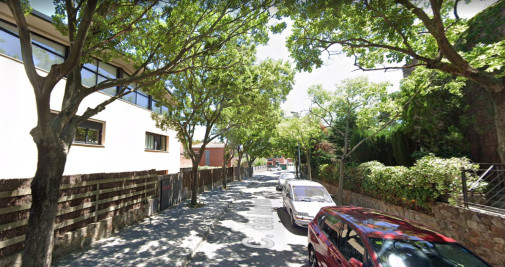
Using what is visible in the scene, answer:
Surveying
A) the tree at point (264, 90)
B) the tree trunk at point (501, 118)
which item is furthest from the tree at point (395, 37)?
the tree at point (264, 90)

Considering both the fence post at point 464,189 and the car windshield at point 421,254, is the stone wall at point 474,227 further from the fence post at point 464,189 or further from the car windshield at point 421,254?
the car windshield at point 421,254

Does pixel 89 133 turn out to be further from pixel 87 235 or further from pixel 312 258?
pixel 312 258

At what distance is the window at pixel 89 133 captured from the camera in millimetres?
10258

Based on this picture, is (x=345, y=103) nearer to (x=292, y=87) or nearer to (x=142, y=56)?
(x=292, y=87)

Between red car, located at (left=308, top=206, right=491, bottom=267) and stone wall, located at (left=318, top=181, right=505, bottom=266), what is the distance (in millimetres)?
2921

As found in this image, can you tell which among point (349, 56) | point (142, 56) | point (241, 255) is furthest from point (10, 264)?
point (349, 56)

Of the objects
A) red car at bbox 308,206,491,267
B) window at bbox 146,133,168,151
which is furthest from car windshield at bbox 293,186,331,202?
window at bbox 146,133,168,151

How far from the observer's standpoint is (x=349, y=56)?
291 inches

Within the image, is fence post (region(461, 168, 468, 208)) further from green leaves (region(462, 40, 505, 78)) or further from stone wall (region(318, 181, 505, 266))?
green leaves (region(462, 40, 505, 78))

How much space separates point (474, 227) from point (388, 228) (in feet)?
13.1

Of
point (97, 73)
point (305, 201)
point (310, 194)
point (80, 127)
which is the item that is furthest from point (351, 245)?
point (97, 73)

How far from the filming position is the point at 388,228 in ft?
11.2

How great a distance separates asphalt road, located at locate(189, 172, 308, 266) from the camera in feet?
17.6

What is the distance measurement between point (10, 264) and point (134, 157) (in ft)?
32.1
